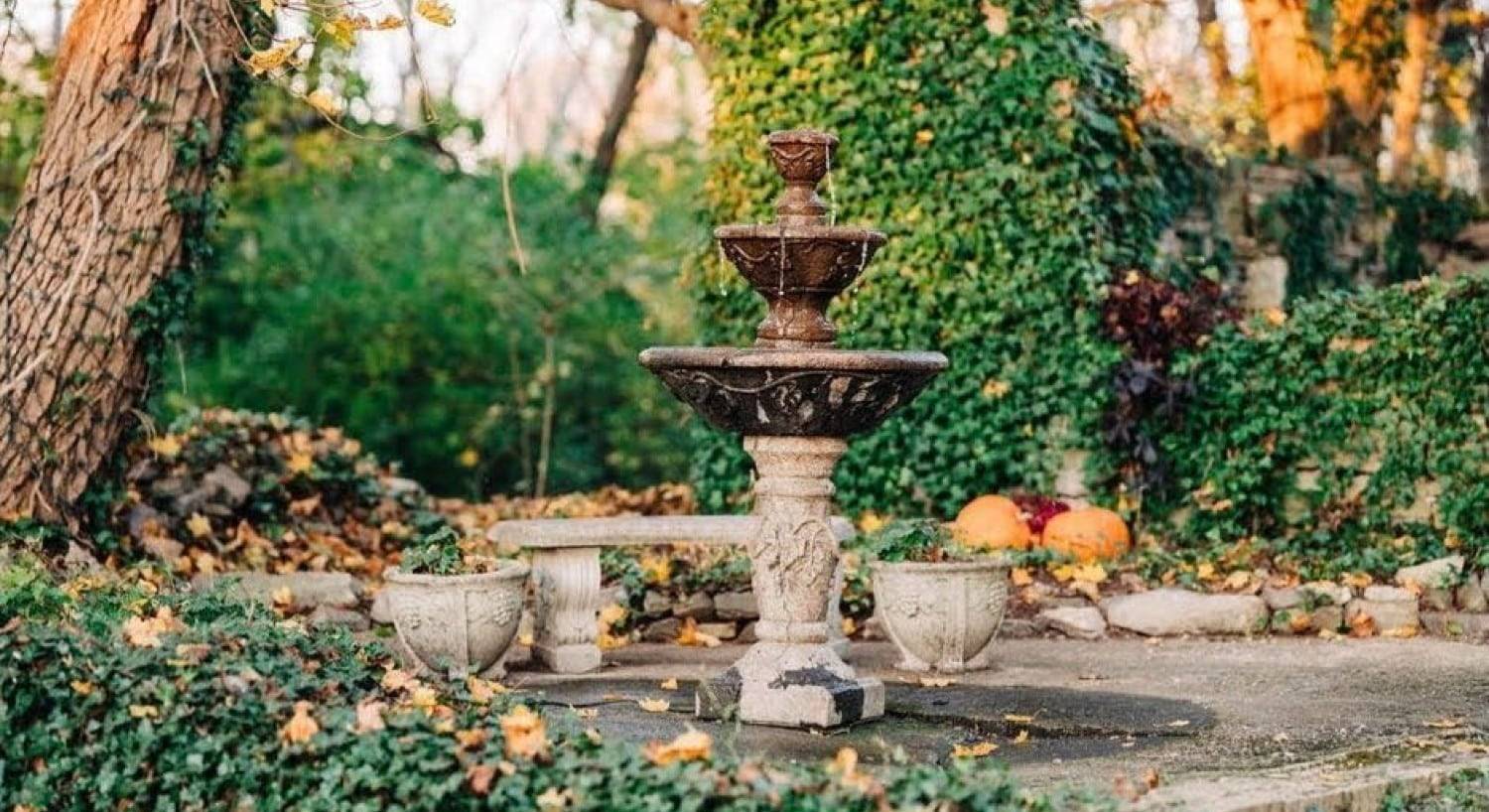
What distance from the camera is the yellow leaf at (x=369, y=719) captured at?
4906mm

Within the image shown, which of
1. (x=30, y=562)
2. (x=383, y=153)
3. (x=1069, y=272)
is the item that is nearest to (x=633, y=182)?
(x=383, y=153)

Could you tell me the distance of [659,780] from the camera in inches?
179

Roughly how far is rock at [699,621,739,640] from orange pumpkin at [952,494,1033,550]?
5.25ft

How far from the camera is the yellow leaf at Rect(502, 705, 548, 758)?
479cm

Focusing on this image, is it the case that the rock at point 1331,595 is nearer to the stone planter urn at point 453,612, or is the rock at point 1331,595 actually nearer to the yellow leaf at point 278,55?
the stone planter urn at point 453,612

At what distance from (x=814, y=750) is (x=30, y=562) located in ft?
11.1

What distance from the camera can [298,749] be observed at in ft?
16.0

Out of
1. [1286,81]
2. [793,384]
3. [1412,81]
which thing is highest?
[1412,81]

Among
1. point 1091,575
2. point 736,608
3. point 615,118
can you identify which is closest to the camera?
point 736,608

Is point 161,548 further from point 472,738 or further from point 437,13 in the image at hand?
point 472,738

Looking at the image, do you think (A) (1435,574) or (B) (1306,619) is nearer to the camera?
(B) (1306,619)

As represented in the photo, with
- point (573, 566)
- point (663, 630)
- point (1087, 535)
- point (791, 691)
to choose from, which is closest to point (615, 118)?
point (1087, 535)

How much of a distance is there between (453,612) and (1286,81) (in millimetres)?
10601

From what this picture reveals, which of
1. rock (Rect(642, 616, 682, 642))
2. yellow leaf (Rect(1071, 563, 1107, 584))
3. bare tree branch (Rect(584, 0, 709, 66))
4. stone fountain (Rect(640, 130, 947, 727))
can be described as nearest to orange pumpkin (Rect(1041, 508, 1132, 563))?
yellow leaf (Rect(1071, 563, 1107, 584))
